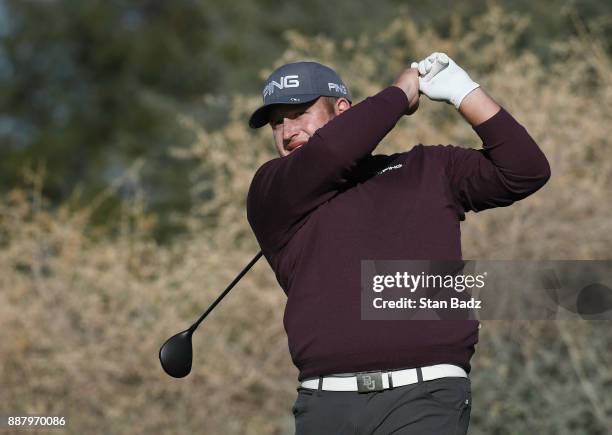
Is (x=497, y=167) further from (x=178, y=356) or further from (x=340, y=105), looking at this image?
(x=178, y=356)

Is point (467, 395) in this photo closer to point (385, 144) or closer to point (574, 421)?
point (574, 421)

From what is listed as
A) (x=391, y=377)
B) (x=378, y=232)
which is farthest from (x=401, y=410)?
(x=378, y=232)

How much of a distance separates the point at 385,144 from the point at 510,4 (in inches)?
209

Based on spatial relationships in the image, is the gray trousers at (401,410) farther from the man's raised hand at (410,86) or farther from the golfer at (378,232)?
the man's raised hand at (410,86)

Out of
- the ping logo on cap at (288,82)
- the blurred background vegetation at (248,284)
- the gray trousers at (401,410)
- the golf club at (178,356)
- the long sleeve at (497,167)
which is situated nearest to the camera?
the gray trousers at (401,410)

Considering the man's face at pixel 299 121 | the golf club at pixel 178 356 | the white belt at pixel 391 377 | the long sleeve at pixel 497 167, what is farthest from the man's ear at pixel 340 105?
the white belt at pixel 391 377

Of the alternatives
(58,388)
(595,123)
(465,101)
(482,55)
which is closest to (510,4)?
(482,55)

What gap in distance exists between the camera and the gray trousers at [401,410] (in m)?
3.53

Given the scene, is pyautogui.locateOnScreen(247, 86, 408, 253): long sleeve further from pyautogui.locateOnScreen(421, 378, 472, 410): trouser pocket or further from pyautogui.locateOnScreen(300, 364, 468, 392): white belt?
pyautogui.locateOnScreen(421, 378, 472, 410): trouser pocket

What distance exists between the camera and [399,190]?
12.2 feet

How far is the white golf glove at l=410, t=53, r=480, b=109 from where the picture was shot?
379cm

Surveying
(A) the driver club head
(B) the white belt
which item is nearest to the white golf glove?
(B) the white belt

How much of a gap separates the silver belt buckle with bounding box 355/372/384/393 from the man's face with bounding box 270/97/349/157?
0.88 meters

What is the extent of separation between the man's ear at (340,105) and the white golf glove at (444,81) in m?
0.34
